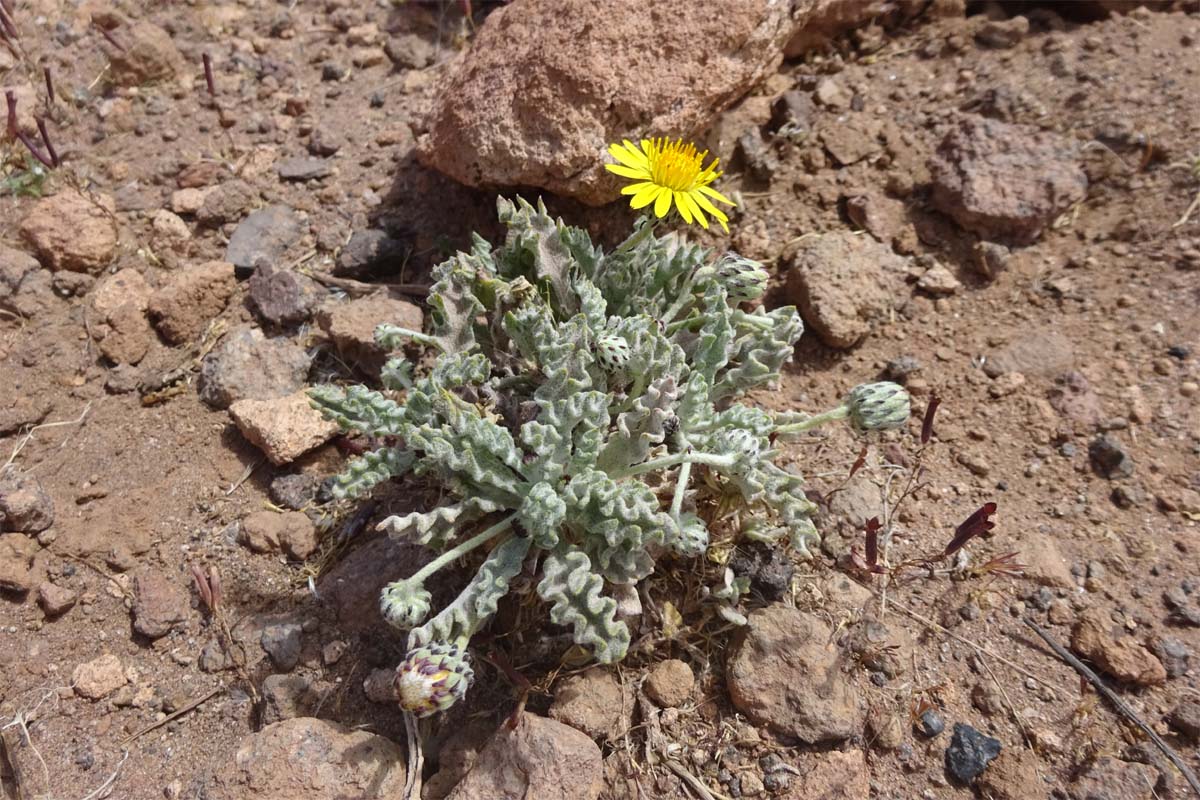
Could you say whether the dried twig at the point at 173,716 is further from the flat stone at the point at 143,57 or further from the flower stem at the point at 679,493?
the flat stone at the point at 143,57

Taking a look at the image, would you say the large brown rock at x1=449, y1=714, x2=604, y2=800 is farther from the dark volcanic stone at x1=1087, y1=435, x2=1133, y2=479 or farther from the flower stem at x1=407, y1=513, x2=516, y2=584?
the dark volcanic stone at x1=1087, y1=435, x2=1133, y2=479

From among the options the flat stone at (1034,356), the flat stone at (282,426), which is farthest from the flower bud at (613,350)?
the flat stone at (1034,356)

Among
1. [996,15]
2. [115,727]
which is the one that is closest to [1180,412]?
[996,15]

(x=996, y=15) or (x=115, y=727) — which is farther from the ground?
(x=996, y=15)

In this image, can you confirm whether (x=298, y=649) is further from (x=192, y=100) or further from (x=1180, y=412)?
(x=1180, y=412)

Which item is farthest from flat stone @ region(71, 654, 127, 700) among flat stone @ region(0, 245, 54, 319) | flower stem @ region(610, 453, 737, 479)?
flower stem @ region(610, 453, 737, 479)

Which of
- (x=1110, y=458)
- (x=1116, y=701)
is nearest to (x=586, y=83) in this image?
(x=1110, y=458)

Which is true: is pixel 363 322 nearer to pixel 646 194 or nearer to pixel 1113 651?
pixel 646 194
